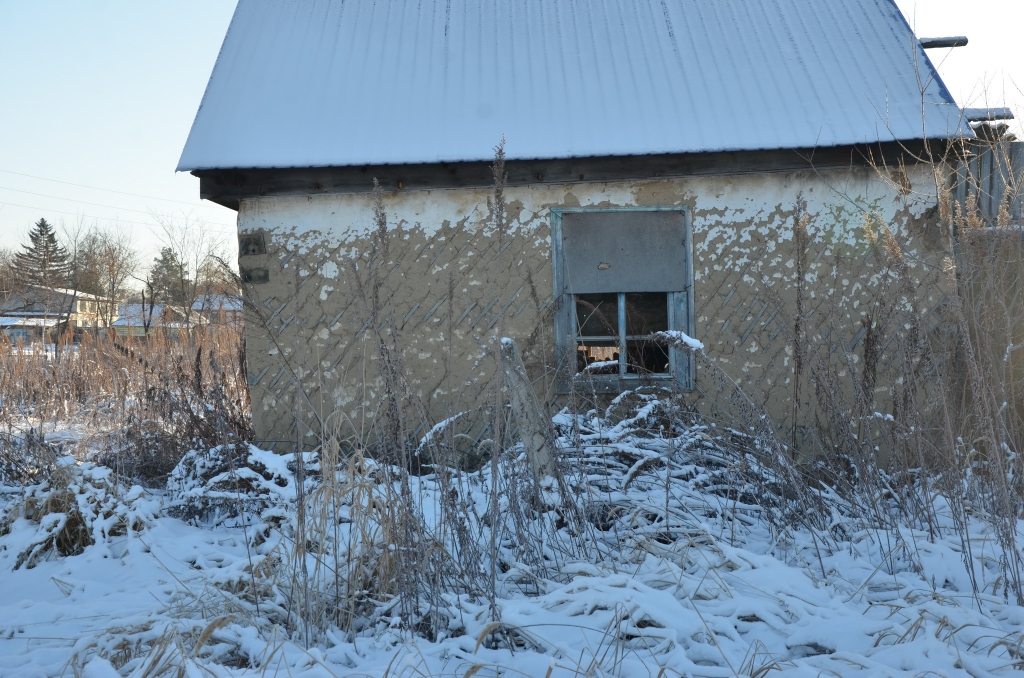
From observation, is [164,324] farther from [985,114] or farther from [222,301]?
[985,114]

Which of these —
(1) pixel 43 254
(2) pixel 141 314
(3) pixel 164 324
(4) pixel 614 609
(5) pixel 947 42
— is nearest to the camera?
(4) pixel 614 609

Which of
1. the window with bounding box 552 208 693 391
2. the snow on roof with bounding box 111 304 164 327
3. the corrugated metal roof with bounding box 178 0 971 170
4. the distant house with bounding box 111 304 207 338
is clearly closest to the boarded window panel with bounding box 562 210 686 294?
the window with bounding box 552 208 693 391

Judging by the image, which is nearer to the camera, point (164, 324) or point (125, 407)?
point (125, 407)

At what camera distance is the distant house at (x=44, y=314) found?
10.1 meters

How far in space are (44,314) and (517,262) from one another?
9.83 meters

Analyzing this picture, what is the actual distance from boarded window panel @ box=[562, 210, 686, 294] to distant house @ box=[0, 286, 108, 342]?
621 cm

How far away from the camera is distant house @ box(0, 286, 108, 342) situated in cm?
1012

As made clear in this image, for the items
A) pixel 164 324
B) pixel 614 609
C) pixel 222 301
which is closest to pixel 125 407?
pixel 164 324

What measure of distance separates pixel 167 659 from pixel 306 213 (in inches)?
137

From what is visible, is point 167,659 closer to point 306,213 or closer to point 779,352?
point 306,213

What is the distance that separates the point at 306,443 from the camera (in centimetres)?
505

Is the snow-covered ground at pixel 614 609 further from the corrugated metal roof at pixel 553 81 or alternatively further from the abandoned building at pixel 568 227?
the corrugated metal roof at pixel 553 81

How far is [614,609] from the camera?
209 centimetres

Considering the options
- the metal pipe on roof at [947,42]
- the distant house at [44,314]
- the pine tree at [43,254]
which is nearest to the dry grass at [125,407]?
the distant house at [44,314]
